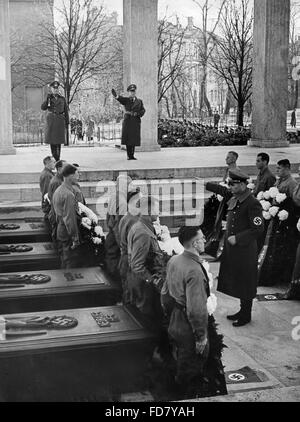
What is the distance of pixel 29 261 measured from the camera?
904 cm

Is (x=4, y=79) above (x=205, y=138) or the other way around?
above

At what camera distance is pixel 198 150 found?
21.4m

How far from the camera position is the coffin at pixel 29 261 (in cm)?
889

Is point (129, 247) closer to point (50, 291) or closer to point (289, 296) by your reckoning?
point (50, 291)

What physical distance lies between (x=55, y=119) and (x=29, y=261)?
723 centimetres

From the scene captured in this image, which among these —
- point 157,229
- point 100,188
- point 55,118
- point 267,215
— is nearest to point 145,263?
point 157,229

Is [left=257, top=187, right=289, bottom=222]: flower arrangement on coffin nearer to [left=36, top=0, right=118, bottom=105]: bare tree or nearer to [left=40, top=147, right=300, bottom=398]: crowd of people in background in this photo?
[left=40, top=147, right=300, bottom=398]: crowd of people in background

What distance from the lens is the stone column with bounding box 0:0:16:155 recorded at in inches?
715

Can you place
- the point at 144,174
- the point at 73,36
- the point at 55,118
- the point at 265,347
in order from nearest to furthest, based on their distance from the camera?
the point at 265,347 < the point at 144,174 < the point at 55,118 < the point at 73,36

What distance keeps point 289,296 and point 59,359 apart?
441cm

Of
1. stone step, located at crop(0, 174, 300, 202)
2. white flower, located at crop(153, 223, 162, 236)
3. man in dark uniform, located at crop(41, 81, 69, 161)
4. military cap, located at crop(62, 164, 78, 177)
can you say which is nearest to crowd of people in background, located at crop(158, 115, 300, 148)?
man in dark uniform, located at crop(41, 81, 69, 161)

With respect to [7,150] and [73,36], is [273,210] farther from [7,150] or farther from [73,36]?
[73,36]

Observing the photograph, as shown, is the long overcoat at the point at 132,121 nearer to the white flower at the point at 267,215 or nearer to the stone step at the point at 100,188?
the stone step at the point at 100,188

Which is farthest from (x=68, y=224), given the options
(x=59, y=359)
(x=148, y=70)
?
(x=148, y=70)
